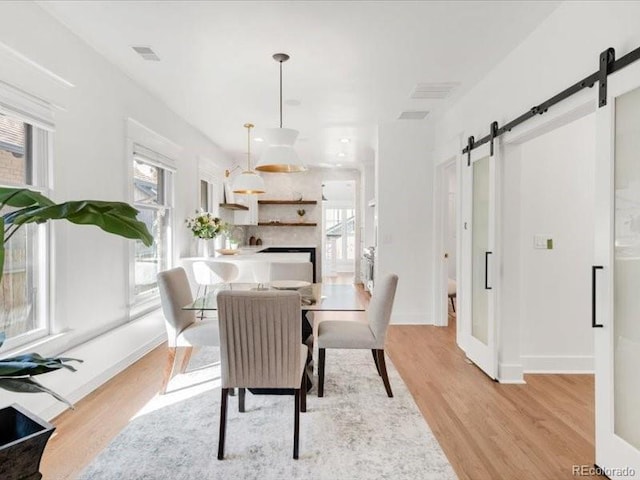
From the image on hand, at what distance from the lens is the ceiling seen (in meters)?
2.65

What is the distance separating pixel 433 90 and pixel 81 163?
3332 millimetres

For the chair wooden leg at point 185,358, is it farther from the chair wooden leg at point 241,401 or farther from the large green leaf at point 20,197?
the large green leaf at point 20,197

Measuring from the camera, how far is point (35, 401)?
255 centimetres

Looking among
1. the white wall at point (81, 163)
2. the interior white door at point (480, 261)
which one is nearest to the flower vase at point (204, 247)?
the white wall at point (81, 163)

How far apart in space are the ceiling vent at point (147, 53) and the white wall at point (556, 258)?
3.24m

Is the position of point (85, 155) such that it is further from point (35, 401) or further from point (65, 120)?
point (35, 401)

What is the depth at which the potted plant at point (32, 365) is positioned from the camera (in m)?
1.30

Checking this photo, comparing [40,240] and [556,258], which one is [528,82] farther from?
[40,240]

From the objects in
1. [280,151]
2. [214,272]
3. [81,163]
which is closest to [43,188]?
[81,163]

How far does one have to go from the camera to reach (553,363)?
141 inches

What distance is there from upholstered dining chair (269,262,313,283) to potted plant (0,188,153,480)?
2.58 meters

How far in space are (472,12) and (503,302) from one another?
87.6 inches

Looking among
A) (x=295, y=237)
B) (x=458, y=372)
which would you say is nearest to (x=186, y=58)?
(x=458, y=372)

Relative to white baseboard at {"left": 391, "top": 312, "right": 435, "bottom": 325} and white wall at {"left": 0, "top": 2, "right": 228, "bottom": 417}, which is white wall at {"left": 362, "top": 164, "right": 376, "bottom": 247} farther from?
white wall at {"left": 0, "top": 2, "right": 228, "bottom": 417}
